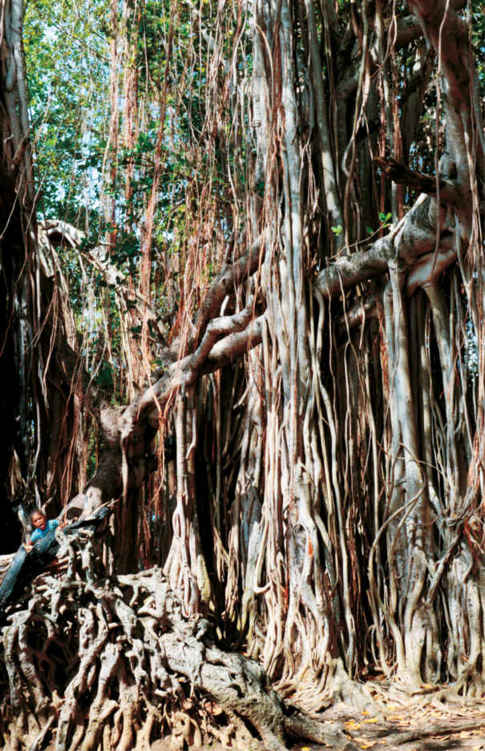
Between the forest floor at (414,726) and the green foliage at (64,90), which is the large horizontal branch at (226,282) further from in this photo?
the forest floor at (414,726)

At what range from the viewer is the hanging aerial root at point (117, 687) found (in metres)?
2.91

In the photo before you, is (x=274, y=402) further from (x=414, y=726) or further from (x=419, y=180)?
(x=414, y=726)

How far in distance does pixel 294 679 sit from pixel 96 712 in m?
1.20

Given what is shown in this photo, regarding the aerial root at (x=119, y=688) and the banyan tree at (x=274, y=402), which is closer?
the aerial root at (x=119, y=688)

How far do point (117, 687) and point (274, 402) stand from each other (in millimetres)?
1709

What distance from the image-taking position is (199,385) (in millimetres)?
4902

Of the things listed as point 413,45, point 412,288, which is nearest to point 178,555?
point 412,288

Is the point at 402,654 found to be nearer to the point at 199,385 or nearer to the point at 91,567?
the point at 91,567

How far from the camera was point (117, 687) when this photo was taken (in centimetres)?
301

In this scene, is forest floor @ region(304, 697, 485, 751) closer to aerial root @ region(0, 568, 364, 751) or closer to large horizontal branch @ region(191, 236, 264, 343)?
aerial root @ region(0, 568, 364, 751)

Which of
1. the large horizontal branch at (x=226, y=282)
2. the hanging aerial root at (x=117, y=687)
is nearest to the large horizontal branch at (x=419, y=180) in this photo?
the large horizontal branch at (x=226, y=282)

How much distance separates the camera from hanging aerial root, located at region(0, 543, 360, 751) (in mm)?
2910

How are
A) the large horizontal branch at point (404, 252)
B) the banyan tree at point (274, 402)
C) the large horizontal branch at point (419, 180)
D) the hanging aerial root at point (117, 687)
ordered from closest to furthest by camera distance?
the hanging aerial root at point (117, 687), the banyan tree at point (274, 402), the large horizontal branch at point (419, 180), the large horizontal branch at point (404, 252)

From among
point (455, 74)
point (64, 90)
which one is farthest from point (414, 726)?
point (64, 90)
